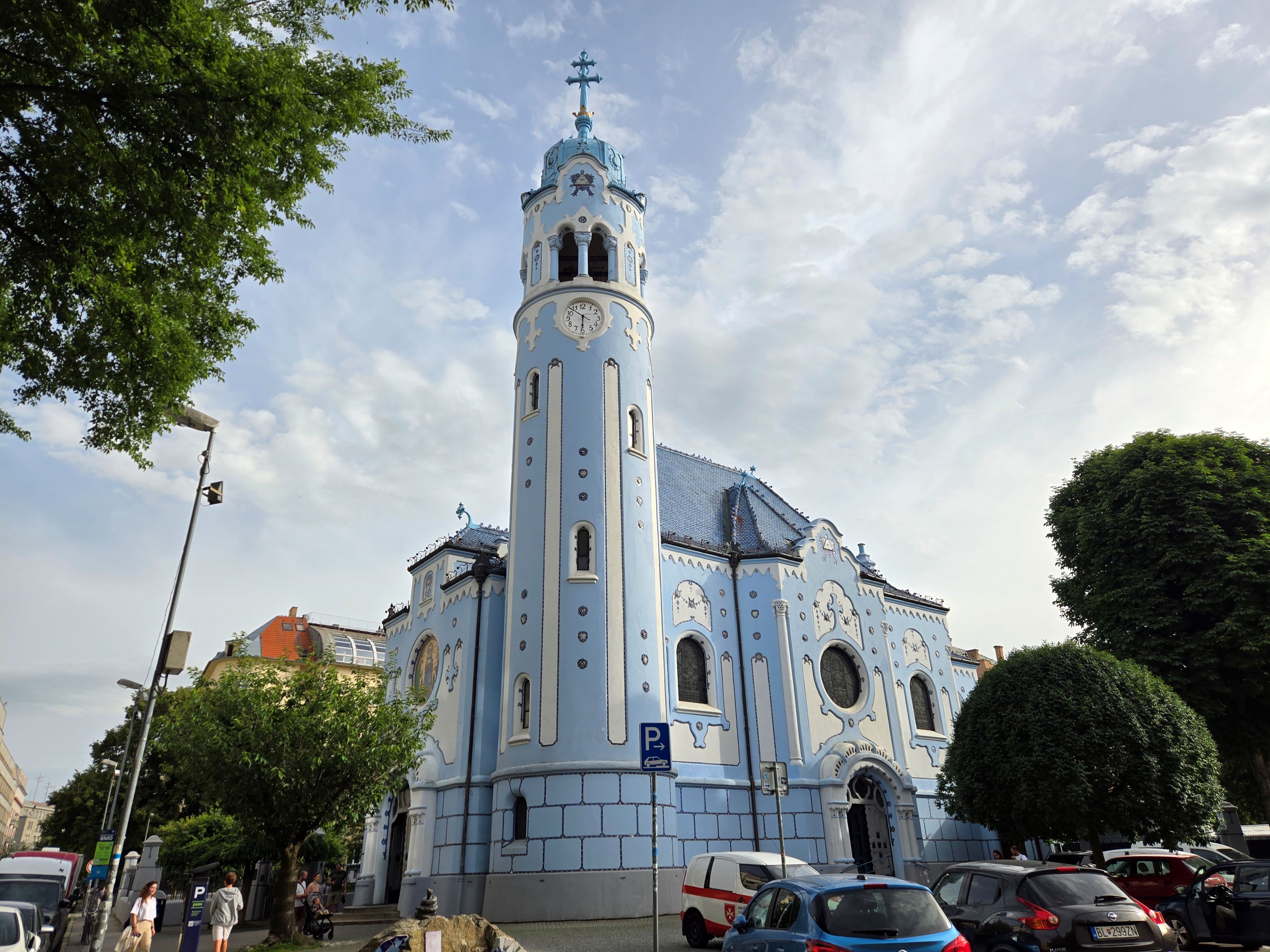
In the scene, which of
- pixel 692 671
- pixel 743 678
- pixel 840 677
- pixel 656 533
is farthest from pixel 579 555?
pixel 840 677

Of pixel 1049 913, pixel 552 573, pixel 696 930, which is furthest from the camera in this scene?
pixel 552 573

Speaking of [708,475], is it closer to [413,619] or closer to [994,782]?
[413,619]

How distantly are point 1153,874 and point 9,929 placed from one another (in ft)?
74.8

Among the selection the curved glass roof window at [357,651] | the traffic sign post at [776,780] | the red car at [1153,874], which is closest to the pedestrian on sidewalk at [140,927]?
the traffic sign post at [776,780]

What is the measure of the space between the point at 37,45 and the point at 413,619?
25.1 meters

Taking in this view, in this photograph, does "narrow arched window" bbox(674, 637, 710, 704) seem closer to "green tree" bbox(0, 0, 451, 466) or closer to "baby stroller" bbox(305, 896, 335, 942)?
"baby stroller" bbox(305, 896, 335, 942)

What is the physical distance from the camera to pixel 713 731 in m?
26.2

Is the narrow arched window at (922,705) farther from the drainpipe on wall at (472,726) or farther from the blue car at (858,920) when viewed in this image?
the blue car at (858,920)

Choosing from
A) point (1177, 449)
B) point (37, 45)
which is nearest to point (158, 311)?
point (37, 45)

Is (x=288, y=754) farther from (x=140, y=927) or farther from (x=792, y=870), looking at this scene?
(x=792, y=870)

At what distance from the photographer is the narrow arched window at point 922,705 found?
32031 mm

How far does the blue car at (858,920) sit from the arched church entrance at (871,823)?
19581 millimetres

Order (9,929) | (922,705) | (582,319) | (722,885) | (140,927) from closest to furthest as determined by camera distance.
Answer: (9,929)
(140,927)
(722,885)
(582,319)
(922,705)

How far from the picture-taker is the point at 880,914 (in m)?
7.91
